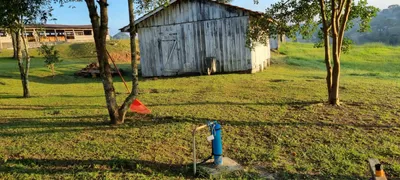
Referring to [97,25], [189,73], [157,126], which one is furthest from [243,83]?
[97,25]

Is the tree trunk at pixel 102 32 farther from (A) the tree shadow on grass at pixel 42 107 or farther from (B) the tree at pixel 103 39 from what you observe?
(A) the tree shadow on grass at pixel 42 107

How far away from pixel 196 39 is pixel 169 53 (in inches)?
74.9

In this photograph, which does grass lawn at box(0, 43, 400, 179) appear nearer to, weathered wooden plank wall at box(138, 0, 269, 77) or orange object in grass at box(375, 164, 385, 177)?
orange object in grass at box(375, 164, 385, 177)

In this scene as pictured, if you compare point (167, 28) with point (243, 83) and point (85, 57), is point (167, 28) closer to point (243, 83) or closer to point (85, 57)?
point (243, 83)

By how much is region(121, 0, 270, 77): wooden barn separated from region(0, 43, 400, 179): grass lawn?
5.43 m

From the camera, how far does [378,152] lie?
18.4 ft

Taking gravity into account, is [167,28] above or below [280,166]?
above

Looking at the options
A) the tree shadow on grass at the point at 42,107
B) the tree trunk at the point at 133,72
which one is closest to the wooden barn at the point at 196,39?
the tree shadow on grass at the point at 42,107

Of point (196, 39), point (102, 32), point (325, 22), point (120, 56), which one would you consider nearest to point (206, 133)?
point (102, 32)

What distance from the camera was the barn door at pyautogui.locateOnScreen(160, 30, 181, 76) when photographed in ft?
59.9

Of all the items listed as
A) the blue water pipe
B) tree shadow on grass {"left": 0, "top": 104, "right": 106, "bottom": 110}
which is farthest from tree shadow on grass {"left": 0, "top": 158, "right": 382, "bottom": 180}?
tree shadow on grass {"left": 0, "top": 104, "right": 106, "bottom": 110}

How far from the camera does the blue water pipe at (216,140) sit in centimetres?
484

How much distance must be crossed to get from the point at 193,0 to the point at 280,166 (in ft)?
45.6

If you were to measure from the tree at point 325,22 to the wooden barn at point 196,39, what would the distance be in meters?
6.21
